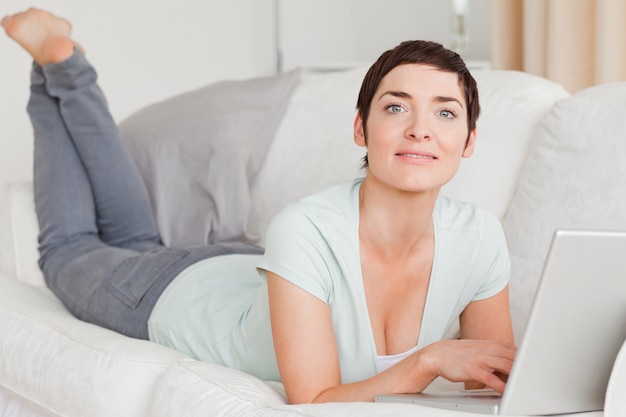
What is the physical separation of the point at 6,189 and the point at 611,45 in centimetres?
158

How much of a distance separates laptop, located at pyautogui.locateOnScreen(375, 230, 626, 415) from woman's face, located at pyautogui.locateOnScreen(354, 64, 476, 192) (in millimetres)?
333

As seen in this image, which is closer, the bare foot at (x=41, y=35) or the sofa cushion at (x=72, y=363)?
the sofa cushion at (x=72, y=363)

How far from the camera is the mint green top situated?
1.37 m

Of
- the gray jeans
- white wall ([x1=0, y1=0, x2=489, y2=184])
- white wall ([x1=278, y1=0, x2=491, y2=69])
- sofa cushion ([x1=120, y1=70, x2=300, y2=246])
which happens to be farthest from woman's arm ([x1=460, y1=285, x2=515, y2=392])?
white wall ([x1=278, y1=0, x2=491, y2=69])

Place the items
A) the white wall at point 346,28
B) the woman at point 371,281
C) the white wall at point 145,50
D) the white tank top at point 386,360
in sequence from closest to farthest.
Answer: the woman at point 371,281 < the white tank top at point 386,360 < the white wall at point 145,50 < the white wall at point 346,28

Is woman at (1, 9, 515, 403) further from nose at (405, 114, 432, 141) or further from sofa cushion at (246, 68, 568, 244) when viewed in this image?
sofa cushion at (246, 68, 568, 244)

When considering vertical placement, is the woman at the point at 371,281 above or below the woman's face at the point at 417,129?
below

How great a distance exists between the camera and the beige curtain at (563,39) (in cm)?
254

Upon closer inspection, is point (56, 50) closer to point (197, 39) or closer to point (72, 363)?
point (72, 363)

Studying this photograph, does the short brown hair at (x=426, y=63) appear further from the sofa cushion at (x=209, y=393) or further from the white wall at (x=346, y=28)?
the white wall at (x=346, y=28)

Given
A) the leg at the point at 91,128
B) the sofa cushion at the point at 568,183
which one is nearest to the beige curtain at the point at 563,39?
the sofa cushion at the point at 568,183

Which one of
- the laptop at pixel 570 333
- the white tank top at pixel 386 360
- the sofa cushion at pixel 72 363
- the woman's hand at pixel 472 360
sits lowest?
the sofa cushion at pixel 72 363

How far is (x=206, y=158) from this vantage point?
7.58 feet

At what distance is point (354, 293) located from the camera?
1.40m
